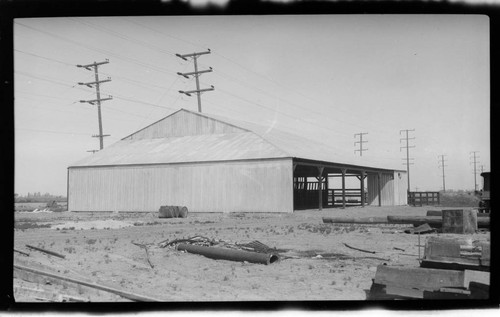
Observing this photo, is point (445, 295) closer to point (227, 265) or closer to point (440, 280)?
point (440, 280)

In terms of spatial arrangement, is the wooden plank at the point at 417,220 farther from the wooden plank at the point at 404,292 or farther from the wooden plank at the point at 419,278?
the wooden plank at the point at 404,292

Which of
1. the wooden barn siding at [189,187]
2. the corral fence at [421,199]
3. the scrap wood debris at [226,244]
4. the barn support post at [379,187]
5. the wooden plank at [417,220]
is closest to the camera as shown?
the scrap wood debris at [226,244]

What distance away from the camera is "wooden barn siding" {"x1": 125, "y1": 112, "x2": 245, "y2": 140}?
33.1 meters

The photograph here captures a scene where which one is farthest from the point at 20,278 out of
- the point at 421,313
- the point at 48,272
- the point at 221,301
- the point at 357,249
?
the point at 357,249

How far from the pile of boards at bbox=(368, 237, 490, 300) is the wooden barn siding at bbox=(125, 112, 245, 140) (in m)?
23.8

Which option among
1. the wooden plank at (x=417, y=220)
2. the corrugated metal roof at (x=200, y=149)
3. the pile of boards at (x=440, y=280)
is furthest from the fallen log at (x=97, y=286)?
the corrugated metal roof at (x=200, y=149)

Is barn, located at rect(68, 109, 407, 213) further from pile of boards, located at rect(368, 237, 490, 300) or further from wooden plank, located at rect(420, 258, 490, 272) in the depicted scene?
pile of boards, located at rect(368, 237, 490, 300)

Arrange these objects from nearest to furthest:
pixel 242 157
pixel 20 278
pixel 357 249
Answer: pixel 20 278 < pixel 357 249 < pixel 242 157

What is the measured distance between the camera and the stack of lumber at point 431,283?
26.1 ft

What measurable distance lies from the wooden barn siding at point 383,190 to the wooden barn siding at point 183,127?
640 inches
